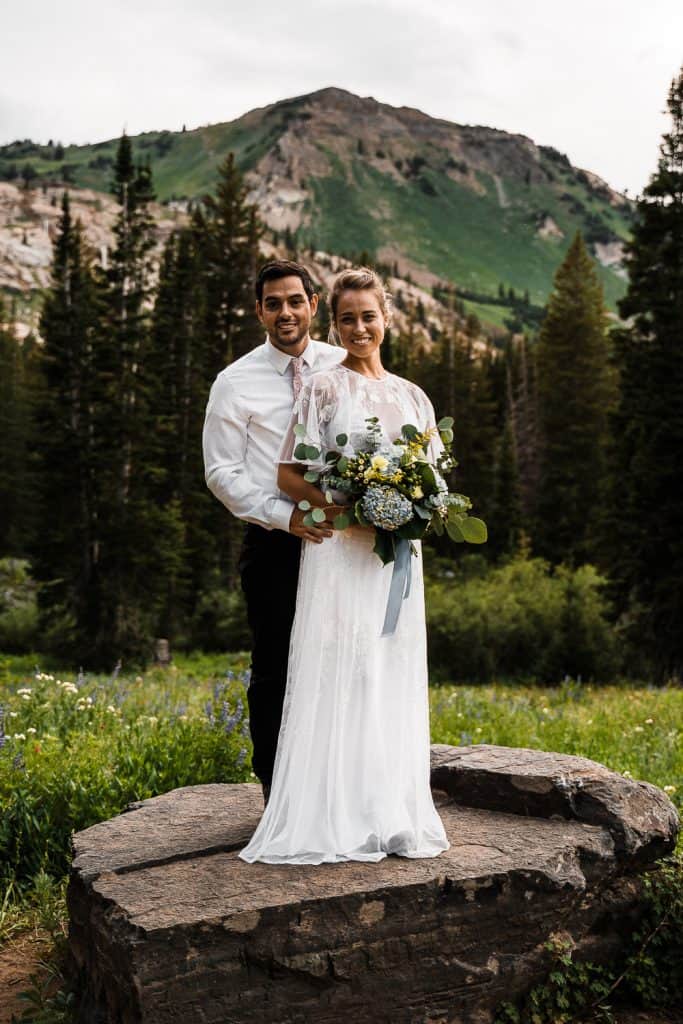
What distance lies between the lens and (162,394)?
120 ft

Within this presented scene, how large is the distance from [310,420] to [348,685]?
139cm

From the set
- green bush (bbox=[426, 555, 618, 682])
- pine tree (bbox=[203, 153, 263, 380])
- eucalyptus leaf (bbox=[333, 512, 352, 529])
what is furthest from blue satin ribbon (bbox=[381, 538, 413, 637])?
pine tree (bbox=[203, 153, 263, 380])

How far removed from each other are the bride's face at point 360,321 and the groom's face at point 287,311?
1.82 feet

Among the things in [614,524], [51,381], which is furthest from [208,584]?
[614,524]

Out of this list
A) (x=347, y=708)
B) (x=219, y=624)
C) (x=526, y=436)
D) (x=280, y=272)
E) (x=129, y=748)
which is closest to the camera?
(x=347, y=708)

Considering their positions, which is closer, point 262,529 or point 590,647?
point 262,529

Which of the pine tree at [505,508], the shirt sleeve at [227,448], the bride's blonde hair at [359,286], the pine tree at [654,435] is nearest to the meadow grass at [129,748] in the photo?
the shirt sleeve at [227,448]

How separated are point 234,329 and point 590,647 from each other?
81.1 feet

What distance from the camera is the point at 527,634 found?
27.8 metres

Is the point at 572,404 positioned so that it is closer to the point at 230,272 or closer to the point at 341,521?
the point at 230,272

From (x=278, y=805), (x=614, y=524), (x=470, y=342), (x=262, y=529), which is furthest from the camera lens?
(x=470, y=342)

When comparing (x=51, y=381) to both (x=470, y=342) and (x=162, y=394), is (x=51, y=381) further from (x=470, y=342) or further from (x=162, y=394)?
(x=470, y=342)

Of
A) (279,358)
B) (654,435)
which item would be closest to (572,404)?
(654,435)

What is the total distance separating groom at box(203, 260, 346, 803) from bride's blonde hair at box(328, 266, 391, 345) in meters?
0.47
